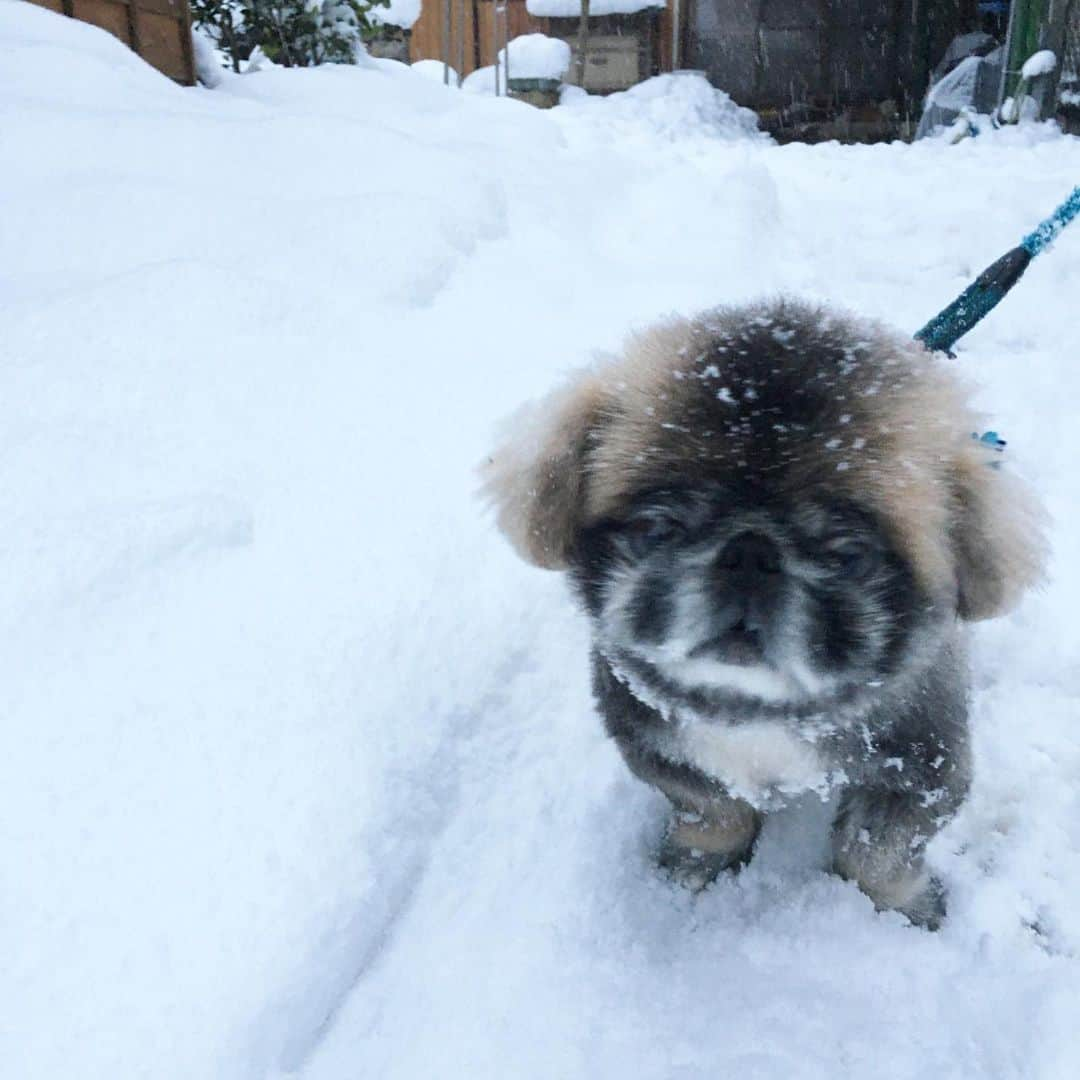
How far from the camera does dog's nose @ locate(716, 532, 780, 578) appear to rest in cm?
130

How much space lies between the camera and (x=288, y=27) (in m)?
7.57

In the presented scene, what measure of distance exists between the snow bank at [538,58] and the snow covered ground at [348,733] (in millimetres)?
11999

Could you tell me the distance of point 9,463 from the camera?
2.37m

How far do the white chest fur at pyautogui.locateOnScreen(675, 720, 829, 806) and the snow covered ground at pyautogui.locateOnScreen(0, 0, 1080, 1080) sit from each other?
32 centimetres

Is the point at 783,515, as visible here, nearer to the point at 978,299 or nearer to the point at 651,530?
the point at 651,530

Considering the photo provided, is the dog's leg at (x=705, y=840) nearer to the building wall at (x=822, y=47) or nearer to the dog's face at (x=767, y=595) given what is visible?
the dog's face at (x=767, y=595)

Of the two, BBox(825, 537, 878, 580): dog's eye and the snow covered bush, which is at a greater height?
the snow covered bush

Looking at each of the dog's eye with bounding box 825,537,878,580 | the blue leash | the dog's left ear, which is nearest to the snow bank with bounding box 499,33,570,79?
the blue leash

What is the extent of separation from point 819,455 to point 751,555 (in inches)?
6.9

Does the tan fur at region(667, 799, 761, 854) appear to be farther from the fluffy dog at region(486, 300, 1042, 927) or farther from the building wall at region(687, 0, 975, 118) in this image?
the building wall at region(687, 0, 975, 118)

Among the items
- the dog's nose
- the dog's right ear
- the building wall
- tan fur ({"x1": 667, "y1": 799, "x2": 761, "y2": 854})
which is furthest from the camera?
the building wall

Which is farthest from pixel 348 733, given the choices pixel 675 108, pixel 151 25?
pixel 675 108

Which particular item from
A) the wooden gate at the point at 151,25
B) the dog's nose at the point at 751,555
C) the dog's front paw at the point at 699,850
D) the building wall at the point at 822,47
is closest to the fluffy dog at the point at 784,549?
the dog's nose at the point at 751,555

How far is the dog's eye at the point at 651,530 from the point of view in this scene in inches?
54.7
